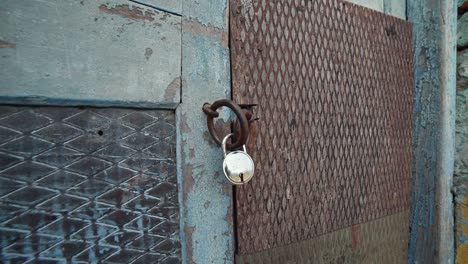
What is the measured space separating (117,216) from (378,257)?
1569 millimetres

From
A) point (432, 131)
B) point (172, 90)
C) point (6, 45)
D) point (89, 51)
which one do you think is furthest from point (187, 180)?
point (432, 131)

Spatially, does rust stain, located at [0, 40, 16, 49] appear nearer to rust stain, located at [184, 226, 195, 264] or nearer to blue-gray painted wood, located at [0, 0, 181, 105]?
blue-gray painted wood, located at [0, 0, 181, 105]

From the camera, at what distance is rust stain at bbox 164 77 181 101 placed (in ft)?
3.67

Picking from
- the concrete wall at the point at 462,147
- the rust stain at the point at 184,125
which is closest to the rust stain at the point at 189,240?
the rust stain at the point at 184,125

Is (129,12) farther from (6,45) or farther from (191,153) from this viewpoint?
(191,153)

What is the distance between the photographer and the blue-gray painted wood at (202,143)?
116 centimetres

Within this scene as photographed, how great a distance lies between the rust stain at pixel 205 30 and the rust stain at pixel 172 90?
7.1 inches

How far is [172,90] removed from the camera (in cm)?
113

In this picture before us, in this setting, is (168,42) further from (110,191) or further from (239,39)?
(110,191)

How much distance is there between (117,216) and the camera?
103 centimetres

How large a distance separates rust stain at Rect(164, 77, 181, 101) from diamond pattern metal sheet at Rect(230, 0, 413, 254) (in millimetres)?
261

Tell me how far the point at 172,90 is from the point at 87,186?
39 centimetres

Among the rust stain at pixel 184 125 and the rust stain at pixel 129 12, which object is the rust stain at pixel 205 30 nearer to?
Result: the rust stain at pixel 129 12

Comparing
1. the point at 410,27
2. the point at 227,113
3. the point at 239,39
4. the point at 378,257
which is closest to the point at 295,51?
the point at 239,39
